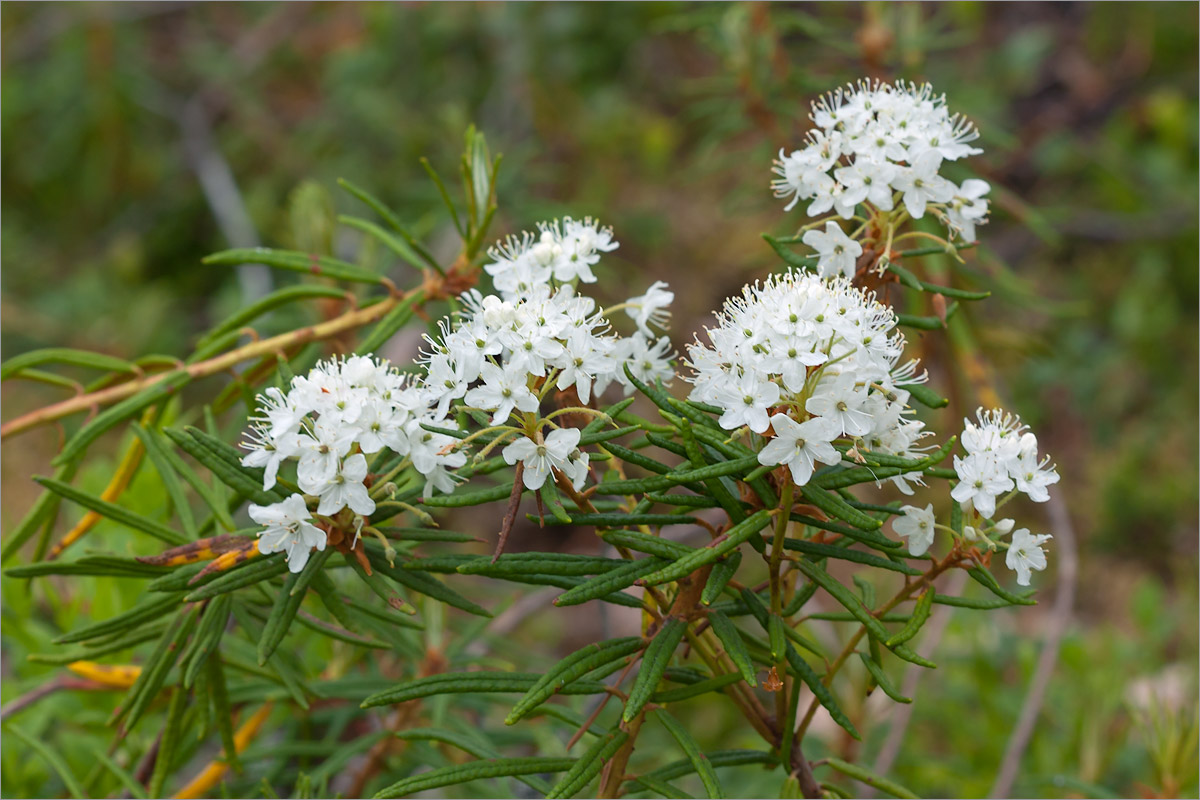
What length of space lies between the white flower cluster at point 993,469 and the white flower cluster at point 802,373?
76 millimetres

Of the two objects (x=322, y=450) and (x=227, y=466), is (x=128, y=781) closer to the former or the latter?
(x=227, y=466)

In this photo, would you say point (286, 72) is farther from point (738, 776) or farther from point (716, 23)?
point (738, 776)

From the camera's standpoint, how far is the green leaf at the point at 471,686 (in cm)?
126

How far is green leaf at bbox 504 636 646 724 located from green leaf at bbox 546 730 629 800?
0.32 ft

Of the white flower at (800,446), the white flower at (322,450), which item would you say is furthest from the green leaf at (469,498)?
the white flower at (800,446)

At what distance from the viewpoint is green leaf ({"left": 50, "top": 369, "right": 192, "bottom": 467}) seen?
66.6 inches

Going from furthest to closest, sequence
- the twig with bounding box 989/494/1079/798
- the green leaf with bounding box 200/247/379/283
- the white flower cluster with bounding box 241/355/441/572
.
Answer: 1. the twig with bounding box 989/494/1079/798
2. the green leaf with bounding box 200/247/379/283
3. the white flower cluster with bounding box 241/355/441/572

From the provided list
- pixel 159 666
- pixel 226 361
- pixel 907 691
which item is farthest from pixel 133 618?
pixel 907 691

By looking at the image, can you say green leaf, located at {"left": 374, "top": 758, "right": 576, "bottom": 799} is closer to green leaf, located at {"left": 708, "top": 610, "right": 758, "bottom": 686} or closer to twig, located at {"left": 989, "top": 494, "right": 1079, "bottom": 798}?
green leaf, located at {"left": 708, "top": 610, "right": 758, "bottom": 686}

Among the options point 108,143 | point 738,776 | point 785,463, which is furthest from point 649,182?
point 785,463

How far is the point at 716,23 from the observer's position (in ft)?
9.41

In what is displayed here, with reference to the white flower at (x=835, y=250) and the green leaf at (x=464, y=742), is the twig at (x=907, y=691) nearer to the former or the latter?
the green leaf at (x=464, y=742)

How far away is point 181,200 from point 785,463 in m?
4.79

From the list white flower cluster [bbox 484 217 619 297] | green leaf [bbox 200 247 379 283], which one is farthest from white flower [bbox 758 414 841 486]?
green leaf [bbox 200 247 379 283]
